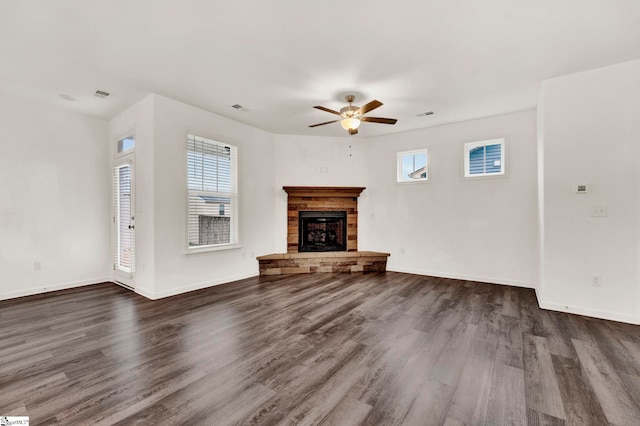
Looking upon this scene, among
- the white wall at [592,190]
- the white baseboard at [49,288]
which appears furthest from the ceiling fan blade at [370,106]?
the white baseboard at [49,288]

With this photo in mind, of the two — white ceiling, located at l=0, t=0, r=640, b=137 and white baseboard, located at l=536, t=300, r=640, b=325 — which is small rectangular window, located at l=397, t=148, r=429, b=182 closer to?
white ceiling, located at l=0, t=0, r=640, b=137

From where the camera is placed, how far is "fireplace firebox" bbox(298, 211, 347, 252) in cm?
601

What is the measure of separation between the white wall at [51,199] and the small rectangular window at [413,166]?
5.50 metres

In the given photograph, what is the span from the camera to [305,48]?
2766 millimetres

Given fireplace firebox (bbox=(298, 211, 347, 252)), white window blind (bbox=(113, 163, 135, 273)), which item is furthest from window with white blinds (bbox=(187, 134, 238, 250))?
fireplace firebox (bbox=(298, 211, 347, 252))

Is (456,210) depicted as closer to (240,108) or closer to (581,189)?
(581,189)

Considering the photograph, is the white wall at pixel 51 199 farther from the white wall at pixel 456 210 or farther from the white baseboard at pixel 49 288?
the white wall at pixel 456 210

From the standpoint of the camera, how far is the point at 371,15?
2.30 meters

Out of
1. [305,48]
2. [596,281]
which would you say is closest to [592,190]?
[596,281]

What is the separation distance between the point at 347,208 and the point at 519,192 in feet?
10.0

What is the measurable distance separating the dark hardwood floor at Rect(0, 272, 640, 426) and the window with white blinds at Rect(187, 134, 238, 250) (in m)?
1.18

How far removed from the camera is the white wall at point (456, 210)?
4.54 metres

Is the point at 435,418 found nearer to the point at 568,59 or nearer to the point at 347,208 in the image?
the point at 568,59

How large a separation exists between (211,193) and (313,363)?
335cm
